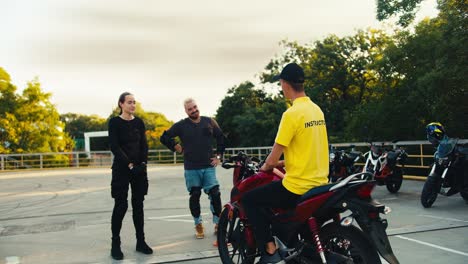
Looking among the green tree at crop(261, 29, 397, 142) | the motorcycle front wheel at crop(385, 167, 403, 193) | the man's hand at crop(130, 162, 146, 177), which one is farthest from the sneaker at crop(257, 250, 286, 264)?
the green tree at crop(261, 29, 397, 142)

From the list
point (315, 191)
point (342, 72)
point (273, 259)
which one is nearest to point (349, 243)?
point (315, 191)

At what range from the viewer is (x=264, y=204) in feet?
12.2

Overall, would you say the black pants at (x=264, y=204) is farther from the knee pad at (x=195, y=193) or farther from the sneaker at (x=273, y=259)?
the knee pad at (x=195, y=193)

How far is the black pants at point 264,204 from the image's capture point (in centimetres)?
367

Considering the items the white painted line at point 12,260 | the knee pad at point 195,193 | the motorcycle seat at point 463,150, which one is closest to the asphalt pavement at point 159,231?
the white painted line at point 12,260

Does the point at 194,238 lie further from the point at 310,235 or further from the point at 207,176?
the point at 310,235

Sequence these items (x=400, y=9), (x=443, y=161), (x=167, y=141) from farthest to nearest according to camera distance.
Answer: (x=400, y=9), (x=443, y=161), (x=167, y=141)

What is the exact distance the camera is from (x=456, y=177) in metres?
7.85

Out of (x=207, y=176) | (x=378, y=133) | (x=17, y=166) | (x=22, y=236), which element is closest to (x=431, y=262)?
(x=207, y=176)

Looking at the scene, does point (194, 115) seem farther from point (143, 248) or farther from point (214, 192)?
point (143, 248)

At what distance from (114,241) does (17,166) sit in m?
27.2

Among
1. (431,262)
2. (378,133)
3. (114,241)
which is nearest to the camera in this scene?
(431,262)

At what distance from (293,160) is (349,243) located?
745mm

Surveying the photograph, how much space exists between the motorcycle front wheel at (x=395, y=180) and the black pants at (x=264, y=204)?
6.83 metres
